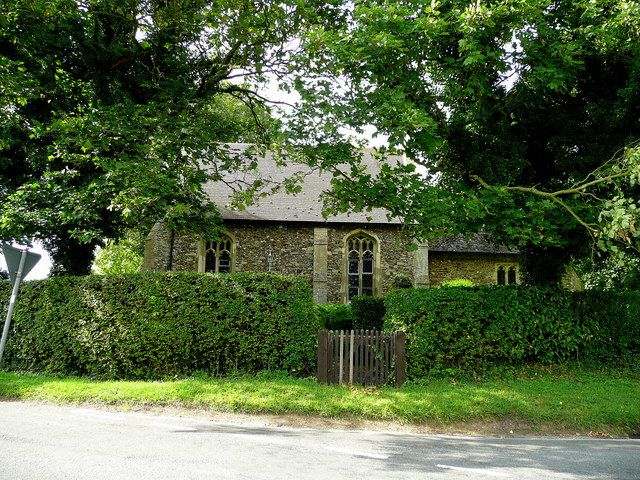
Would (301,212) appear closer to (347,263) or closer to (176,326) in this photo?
(347,263)

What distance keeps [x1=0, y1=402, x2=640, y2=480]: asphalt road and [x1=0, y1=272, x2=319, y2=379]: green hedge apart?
2993 millimetres

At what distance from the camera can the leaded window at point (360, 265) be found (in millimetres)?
22188

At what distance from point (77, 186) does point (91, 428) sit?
8.88 m

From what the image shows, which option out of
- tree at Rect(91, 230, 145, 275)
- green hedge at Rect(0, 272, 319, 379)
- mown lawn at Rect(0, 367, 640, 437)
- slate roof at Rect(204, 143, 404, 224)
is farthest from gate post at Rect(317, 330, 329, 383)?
tree at Rect(91, 230, 145, 275)

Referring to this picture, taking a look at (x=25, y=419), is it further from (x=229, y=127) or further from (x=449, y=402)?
(x=229, y=127)

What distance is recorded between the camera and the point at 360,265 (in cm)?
2216

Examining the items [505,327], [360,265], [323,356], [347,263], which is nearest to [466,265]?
[360,265]

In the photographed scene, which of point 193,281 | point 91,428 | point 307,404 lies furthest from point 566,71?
point 91,428

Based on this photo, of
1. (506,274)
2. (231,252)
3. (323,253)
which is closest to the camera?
(323,253)

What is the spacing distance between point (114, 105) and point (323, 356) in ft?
27.7

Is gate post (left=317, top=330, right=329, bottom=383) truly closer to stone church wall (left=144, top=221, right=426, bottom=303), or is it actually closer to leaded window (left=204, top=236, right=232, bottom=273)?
stone church wall (left=144, top=221, right=426, bottom=303)

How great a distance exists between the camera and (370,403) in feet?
28.9

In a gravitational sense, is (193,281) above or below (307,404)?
above

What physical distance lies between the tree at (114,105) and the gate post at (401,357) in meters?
5.89
